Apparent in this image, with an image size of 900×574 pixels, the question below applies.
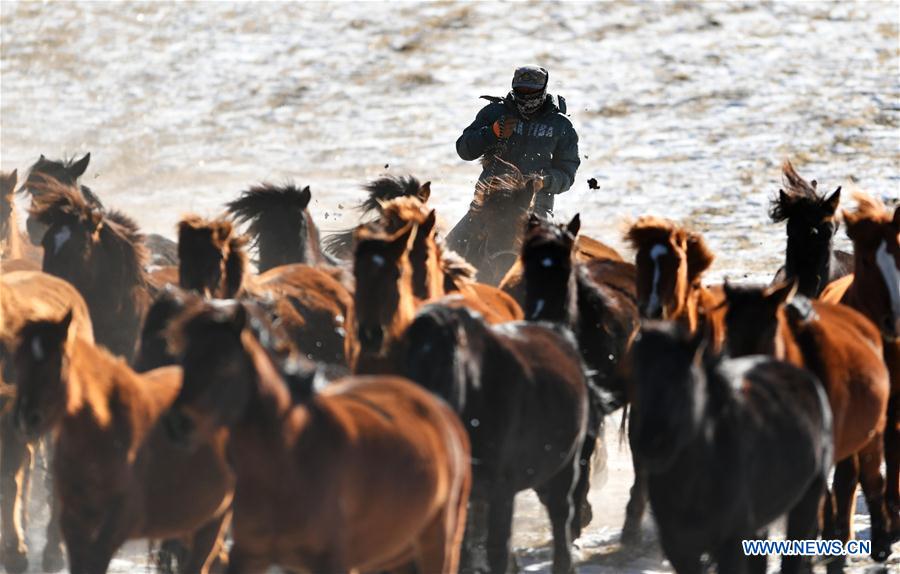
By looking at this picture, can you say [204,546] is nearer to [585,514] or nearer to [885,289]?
[585,514]

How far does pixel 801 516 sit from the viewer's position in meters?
8.63

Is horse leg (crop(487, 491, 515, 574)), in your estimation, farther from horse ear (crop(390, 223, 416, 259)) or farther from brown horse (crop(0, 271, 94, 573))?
Result: brown horse (crop(0, 271, 94, 573))

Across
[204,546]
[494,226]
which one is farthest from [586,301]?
[204,546]

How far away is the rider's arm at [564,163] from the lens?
14.1m

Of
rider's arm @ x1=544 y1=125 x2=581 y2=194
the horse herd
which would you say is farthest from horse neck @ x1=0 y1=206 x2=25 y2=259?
rider's arm @ x1=544 y1=125 x2=581 y2=194

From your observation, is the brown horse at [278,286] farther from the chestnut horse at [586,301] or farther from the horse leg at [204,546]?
the horse leg at [204,546]

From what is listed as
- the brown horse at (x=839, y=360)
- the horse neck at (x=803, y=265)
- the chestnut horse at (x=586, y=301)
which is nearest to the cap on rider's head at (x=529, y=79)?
the chestnut horse at (x=586, y=301)

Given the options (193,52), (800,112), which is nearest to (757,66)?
Answer: (800,112)

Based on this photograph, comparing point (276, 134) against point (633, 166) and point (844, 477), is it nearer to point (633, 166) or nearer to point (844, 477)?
point (633, 166)

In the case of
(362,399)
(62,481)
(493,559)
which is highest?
(362,399)

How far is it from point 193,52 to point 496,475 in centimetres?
2933

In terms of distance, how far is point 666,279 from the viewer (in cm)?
985

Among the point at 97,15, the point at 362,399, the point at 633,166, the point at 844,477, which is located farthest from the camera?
the point at 97,15

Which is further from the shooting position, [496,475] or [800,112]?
[800,112]
